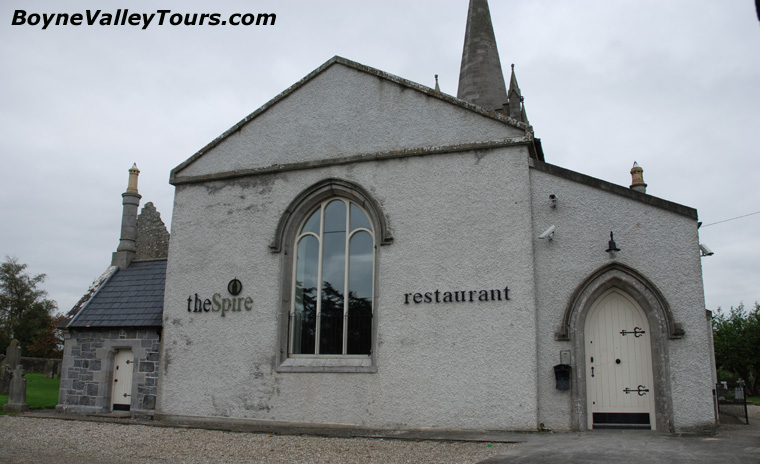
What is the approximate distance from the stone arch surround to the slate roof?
28.1ft

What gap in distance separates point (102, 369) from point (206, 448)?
5722mm

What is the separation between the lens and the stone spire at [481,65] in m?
20.7

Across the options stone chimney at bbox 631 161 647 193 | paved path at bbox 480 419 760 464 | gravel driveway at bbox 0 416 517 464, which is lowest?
gravel driveway at bbox 0 416 517 464

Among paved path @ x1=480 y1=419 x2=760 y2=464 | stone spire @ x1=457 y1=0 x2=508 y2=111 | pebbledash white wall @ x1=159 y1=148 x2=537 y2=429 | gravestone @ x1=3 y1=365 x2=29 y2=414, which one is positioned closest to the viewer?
paved path @ x1=480 y1=419 x2=760 y2=464

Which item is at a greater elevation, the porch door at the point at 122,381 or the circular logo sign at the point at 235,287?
the circular logo sign at the point at 235,287

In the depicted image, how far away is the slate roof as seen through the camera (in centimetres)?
1276

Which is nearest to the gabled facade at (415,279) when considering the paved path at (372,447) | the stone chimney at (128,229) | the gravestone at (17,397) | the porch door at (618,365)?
the porch door at (618,365)

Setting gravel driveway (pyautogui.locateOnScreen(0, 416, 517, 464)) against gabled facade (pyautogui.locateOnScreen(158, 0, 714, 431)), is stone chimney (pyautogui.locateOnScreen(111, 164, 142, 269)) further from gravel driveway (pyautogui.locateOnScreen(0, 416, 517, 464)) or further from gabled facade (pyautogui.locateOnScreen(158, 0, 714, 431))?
gravel driveway (pyautogui.locateOnScreen(0, 416, 517, 464))

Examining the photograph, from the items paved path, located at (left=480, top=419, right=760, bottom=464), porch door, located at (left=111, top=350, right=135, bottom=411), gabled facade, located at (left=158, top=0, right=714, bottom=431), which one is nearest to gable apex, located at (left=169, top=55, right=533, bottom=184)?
gabled facade, located at (left=158, top=0, right=714, bottom=431)

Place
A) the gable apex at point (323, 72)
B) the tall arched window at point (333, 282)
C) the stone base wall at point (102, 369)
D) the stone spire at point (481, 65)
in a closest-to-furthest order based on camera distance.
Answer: the gable apex at point (323, 72) → the tall arched window at point (333, 282) → the stone base wall at point (102, 369) → the stone spire at point (481, 65)

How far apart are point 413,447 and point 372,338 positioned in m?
2.80

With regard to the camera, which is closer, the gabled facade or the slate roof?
the gabled facade

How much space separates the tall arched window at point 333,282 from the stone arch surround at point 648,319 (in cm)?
371

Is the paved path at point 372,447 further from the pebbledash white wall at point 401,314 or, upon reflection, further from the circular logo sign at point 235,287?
the circular logo sign at point 235,287
